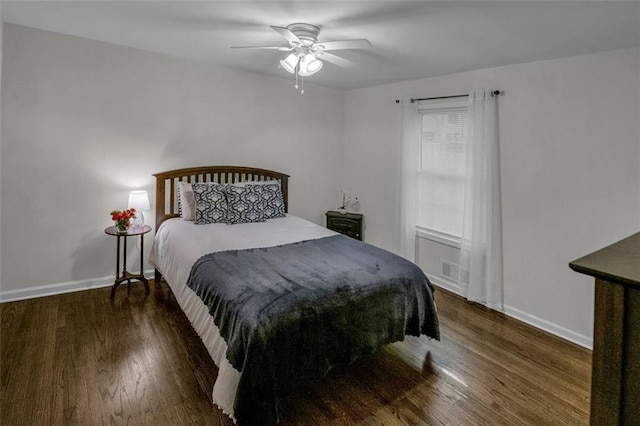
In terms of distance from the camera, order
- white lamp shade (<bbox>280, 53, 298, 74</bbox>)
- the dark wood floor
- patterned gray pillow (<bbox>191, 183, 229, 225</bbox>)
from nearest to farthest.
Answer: the dark wood floor → white lamp shade (<bbox>280, 53, 298, 74</bbox>) → patterned gray pillow (<bbox>191, 183, 229, 225</bbox>)

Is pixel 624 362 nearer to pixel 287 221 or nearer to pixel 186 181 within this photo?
pixel 287 221

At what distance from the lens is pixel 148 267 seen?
13.0 ft

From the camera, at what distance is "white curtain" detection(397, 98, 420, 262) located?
4.17 m

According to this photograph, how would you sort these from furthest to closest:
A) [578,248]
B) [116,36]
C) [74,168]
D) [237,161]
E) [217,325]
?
[237,161] < [74,168] < [116,36] < [578,248] < [217,325]

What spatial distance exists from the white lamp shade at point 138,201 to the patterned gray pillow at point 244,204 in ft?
2.61

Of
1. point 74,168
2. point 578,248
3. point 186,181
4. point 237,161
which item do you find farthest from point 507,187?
point 74,168

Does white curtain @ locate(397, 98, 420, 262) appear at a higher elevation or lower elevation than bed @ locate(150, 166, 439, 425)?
higher

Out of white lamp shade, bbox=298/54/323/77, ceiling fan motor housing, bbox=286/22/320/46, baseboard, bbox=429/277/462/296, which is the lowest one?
baseboard, bbox=429/277/462/296

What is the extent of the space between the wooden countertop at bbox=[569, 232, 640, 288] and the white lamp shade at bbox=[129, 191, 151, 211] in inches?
138

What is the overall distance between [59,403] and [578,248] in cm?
376

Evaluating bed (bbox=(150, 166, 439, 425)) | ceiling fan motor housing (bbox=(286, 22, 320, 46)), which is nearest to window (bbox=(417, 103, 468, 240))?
bed (bbox=(150, 166, 439, 425))

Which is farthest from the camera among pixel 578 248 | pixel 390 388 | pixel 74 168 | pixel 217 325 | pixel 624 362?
pixel 74 168

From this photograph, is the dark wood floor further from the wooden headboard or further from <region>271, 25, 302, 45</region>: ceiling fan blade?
<region>271, 25, 302, 45</region>: ceiling fan blade

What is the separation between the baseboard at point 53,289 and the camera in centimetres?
324
